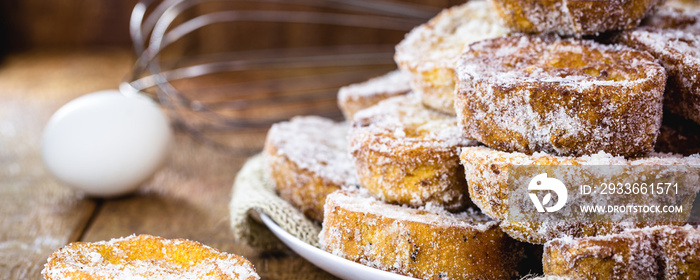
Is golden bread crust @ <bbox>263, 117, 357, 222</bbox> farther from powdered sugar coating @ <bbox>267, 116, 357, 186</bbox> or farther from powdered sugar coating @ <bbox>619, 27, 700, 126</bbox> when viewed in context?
powdered sugar coating @ <bbox>619, 27, 700, 126</bbox>

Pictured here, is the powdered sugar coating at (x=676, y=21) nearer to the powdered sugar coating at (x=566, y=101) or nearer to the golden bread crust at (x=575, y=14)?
the golden bread crust at (x=575, y=14)

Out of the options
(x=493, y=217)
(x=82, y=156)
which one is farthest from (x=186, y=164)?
(x=493, y=217)

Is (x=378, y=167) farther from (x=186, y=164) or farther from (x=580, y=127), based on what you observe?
(x=186, y=164)

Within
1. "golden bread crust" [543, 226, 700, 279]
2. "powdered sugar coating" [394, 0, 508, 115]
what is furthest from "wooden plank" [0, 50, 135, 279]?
"golden bread crust" [543, 226, 700, 279]

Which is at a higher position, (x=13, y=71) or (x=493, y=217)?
(x=493, y=217)

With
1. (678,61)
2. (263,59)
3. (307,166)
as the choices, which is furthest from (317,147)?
(263,59)

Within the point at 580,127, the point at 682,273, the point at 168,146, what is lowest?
the point at 168,146

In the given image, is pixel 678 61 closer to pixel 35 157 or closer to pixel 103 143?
pixel 103 143
